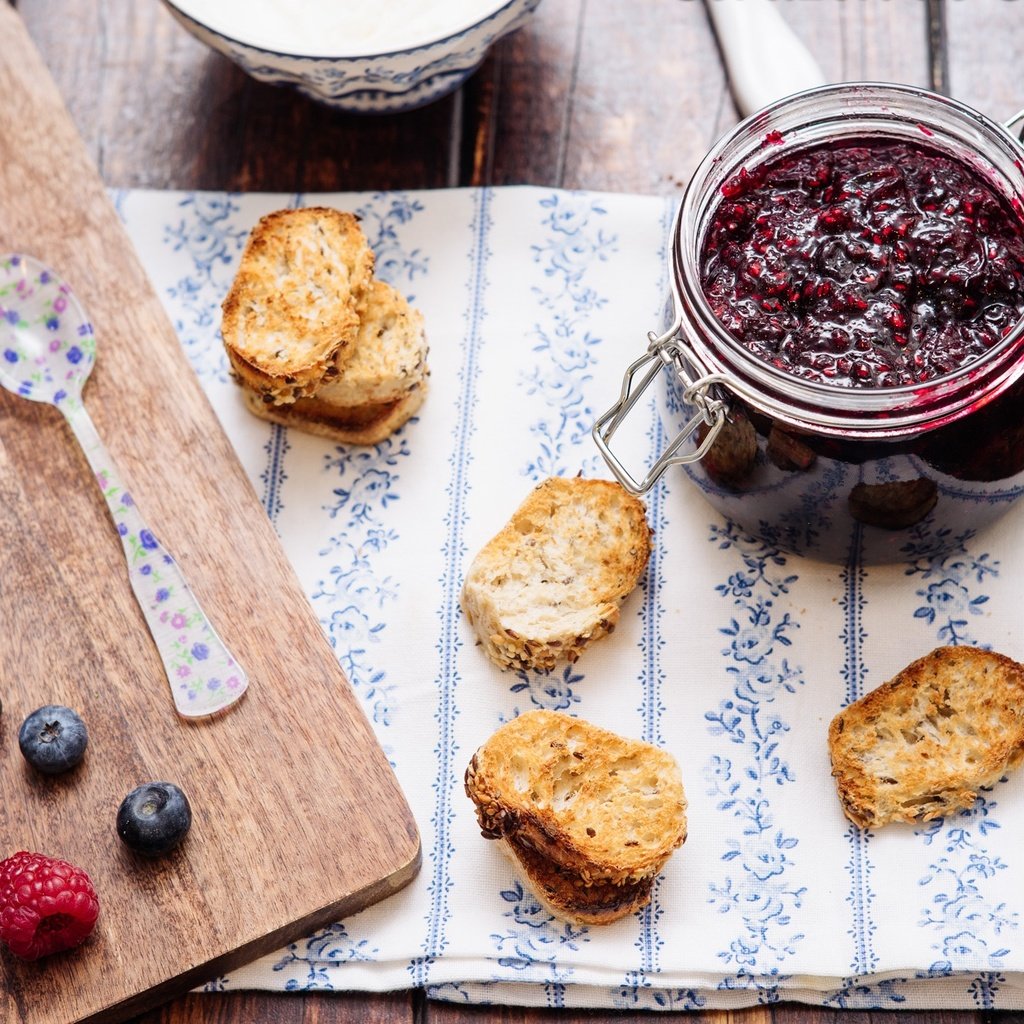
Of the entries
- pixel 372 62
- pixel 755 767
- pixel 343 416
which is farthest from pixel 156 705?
pixel 372 62

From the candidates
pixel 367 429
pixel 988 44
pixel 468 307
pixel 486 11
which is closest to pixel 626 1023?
pixel 367 429

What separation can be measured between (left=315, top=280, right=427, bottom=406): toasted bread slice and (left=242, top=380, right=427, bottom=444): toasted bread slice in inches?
1.0

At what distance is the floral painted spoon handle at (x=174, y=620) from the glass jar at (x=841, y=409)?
73 cm

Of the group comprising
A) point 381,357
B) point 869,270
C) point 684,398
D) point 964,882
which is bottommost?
point 964,882

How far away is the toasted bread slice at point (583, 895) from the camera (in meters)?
2.24

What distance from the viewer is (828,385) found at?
1.97 metres

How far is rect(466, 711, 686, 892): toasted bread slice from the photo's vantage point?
2.21 metres

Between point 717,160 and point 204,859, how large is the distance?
132 cm

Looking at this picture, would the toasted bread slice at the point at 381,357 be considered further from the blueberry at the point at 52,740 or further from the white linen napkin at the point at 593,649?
the blueberry at the point at 52,740

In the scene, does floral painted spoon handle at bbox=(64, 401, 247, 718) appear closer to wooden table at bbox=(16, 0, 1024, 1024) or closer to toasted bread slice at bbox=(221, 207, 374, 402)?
toasted bread slice at bbox=(221, 207, 374, 402)

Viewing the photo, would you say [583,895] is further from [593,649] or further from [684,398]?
[684,398]

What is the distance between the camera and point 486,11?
257cm

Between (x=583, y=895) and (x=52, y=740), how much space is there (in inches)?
33.9

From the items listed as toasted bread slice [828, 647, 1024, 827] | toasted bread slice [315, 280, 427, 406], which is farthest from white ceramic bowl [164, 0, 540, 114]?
toasted bread slice [828, 647, 1024, 827]
